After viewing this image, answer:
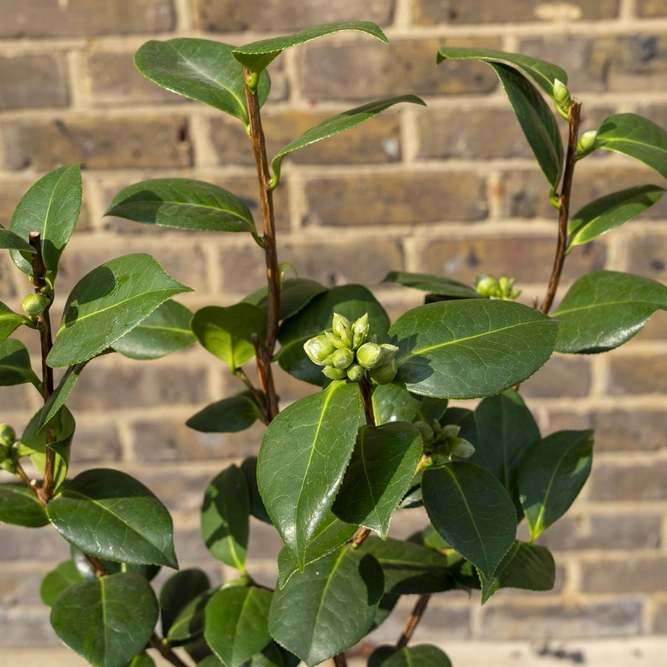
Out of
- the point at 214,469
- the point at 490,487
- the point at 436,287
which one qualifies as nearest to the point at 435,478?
the point at 490,487

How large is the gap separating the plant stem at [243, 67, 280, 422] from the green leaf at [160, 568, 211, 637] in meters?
0.26

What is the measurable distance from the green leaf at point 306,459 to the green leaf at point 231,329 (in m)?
0.14

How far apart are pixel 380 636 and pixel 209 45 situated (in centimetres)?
128

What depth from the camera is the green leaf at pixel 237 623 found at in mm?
501

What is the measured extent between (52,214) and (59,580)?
0.39 m

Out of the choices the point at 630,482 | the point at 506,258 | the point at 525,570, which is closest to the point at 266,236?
the point at 525,570

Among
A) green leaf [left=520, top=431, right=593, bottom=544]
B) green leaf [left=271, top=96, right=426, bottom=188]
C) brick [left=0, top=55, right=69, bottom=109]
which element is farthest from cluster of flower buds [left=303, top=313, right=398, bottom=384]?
brick [left=0, top=55, right=69, bottom=109]

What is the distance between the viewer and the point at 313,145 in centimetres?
Answer: 114

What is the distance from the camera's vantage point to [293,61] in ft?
3.64

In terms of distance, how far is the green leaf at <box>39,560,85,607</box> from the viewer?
2.14 ft

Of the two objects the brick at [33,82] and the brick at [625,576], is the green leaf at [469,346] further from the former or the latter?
the brick at [625,576]

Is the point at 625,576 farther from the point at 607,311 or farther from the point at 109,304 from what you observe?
the point at 109,304

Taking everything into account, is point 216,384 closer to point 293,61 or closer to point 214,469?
point 214,469

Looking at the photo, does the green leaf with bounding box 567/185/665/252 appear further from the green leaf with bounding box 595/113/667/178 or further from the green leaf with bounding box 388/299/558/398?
the green leaf with bounding box 388/299/558/398
